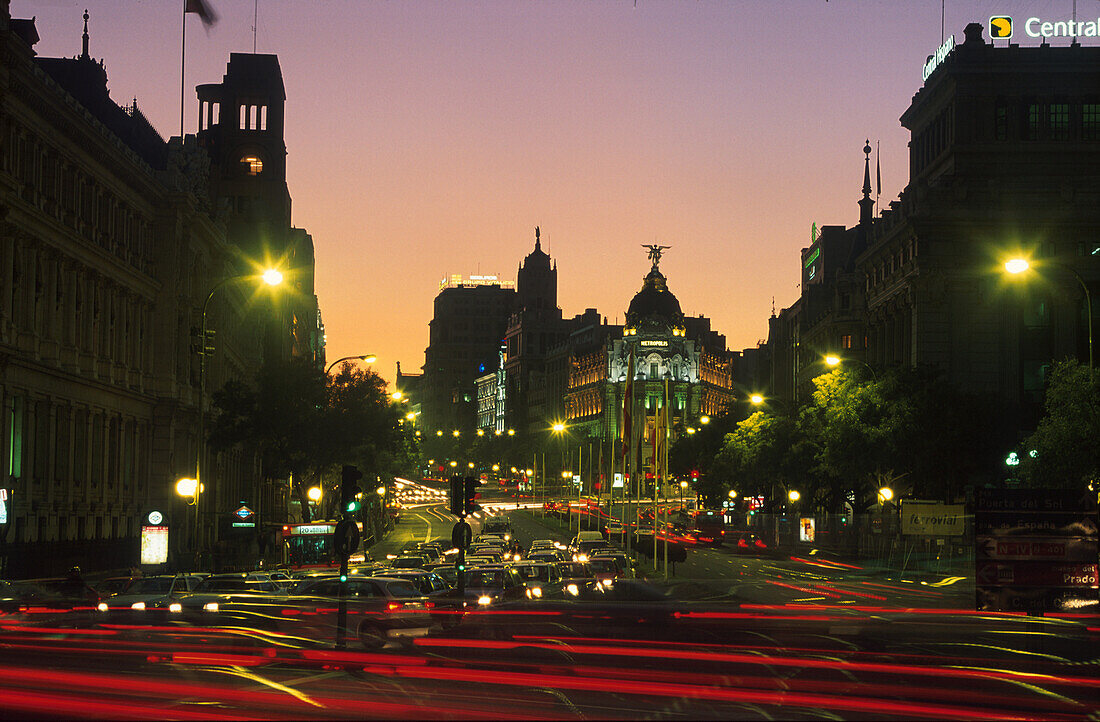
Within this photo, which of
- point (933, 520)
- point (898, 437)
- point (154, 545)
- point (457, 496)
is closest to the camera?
point (457, 496)

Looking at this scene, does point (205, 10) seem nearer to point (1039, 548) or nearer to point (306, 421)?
point (1039, 548)

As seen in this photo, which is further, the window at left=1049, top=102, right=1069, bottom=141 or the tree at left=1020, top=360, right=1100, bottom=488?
the window at left=1049, top=102, right=1069, bottom=141

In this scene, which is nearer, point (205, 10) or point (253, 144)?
point (205, 10)

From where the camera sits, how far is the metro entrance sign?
99.8 feet

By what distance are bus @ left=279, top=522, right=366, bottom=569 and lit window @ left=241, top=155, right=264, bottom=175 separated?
56.3m

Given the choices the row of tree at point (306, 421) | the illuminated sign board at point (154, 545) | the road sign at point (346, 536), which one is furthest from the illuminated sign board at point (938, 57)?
the road sign at point (346, 536)

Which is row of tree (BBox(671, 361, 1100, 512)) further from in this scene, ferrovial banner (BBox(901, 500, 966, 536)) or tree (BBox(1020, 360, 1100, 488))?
ferrovial banner (BBox(901, 500, 966, 536))

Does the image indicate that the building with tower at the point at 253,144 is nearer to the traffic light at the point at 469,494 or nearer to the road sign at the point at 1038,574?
the traffic light at the point at 469,494

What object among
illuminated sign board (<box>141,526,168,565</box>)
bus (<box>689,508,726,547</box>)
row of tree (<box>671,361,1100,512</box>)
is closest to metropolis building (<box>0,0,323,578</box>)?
illuminated sign board (<box>141,526,168,565</box>)

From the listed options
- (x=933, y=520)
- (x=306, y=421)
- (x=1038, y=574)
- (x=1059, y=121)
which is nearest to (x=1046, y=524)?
(x=1038, y=574)

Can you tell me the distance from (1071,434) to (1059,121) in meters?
52.8

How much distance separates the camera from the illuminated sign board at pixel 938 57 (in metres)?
96.4

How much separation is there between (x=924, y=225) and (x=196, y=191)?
42.4 meters

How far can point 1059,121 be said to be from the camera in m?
94.5
